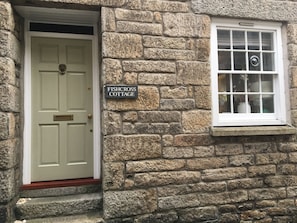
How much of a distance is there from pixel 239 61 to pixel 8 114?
3.08 metres

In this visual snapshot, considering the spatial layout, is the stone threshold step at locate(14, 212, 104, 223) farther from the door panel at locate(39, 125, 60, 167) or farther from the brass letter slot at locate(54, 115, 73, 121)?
the brass letter slot at locate(54, 115, 73, 121)

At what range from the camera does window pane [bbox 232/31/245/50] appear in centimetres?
366

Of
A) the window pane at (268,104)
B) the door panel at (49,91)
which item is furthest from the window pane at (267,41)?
the door panel at (49,91)

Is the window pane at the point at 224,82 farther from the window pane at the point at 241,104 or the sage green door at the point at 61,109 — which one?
the sage green door at the point at 61,109

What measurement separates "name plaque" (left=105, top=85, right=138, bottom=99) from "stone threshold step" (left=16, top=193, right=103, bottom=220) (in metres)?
1.31

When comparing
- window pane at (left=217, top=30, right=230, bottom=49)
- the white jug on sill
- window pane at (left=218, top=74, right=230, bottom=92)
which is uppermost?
window pane at (left=217, top=30, right=230, bottom=49)

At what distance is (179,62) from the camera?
11.0 ft

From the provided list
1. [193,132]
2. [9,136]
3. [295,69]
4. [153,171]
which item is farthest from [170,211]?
[295,69]

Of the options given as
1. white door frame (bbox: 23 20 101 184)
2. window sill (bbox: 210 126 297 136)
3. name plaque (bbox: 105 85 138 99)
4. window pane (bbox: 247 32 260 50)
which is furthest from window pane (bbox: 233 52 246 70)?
white door frame (bbox: 23 20 101 184)

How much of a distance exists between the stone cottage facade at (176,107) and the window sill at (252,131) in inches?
0.6

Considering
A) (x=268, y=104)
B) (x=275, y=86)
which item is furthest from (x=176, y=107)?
(x=275, y=86)

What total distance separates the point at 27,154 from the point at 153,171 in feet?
5.51

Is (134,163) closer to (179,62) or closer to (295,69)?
(179,62)

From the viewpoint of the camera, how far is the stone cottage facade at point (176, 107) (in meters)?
3.10
